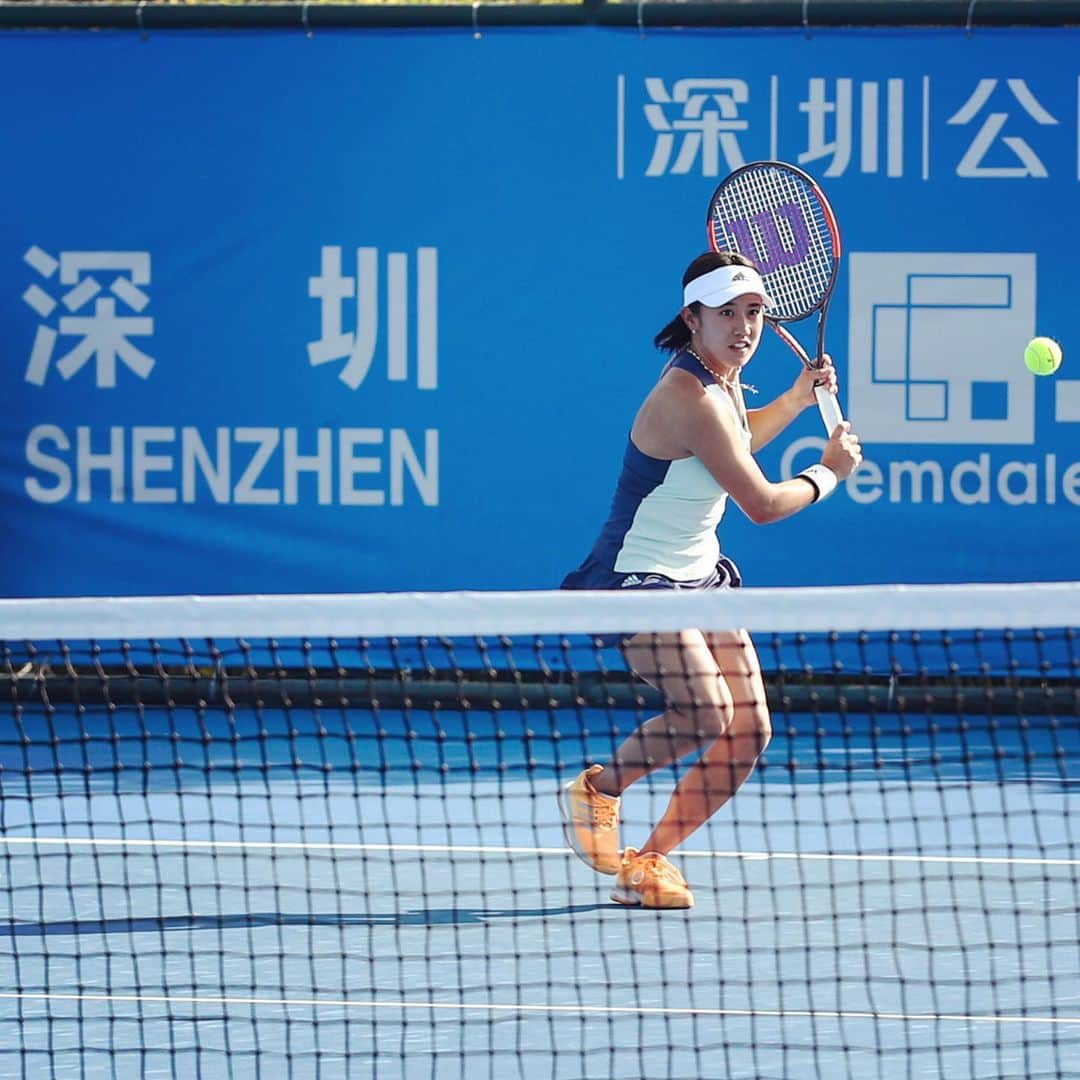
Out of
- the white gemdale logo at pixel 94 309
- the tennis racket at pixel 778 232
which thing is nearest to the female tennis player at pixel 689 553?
the tennis racket at pixel 778 232

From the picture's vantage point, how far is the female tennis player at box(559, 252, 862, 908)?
4395 mm

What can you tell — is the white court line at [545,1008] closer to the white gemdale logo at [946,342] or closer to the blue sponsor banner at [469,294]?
the blue sponsor banner at [469,294]

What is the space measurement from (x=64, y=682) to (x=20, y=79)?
197 centimetres

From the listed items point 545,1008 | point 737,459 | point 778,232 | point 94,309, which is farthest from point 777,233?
point 94,309

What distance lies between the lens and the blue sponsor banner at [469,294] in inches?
266

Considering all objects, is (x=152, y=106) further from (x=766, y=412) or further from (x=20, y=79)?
(x=766, y=412)

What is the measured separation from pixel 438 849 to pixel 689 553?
1093 millimetres

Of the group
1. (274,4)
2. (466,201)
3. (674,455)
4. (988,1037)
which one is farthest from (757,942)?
(274,4)

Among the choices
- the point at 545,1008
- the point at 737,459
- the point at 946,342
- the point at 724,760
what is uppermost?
the point at 946,342

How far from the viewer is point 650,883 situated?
4457mm

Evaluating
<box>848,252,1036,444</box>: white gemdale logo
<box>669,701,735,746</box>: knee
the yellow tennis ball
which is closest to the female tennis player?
<box>669,701,735,746</box>: knee

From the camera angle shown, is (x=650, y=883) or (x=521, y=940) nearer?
(x=521, y=940)

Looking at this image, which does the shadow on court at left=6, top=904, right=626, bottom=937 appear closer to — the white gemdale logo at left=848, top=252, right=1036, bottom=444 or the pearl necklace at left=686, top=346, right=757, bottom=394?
the pearl necklace at left=686, top=346, right=757, bottom=394

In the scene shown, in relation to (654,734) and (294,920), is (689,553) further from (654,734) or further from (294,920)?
(294,920)
